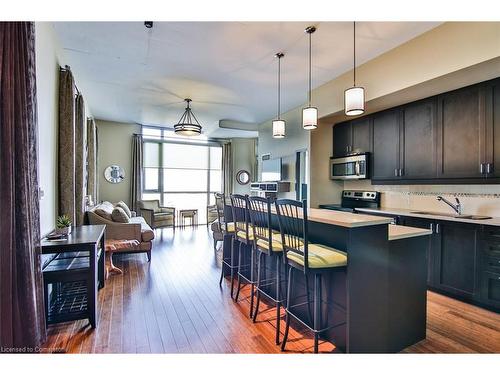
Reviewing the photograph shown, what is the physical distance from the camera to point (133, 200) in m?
7.14

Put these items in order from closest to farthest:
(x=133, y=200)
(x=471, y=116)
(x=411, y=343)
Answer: (x=411, y=343) < (x=471, y=116) < (x=133, y=200)

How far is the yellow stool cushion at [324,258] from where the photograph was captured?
175 centimetres

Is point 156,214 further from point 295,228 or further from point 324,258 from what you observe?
point 324,258

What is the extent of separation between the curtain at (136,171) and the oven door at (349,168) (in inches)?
207

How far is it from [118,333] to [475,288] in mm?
3575

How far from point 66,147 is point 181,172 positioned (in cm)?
516

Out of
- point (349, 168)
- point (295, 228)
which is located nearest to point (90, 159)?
point (295, 228)

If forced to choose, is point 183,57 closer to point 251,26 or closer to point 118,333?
point 251,26

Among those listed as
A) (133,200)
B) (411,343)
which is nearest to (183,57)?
(411,343)

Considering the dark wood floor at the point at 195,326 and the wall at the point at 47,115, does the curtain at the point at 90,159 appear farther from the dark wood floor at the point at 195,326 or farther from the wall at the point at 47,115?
the dark wood floor at the point at 195,326

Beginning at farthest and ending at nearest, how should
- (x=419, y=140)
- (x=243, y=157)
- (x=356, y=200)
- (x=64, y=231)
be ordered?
(x=243, y=157), (x=356, y=200), (x=419, y=140), (x=64, y=231)

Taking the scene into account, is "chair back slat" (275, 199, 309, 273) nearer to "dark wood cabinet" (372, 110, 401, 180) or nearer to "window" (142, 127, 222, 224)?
"dark wood cabinet" (372, 110, 401, 180)

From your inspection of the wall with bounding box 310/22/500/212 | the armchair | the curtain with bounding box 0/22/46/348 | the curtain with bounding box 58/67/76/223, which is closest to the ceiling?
the wall with bounding box 310/22/500/212

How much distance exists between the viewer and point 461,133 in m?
3.04
